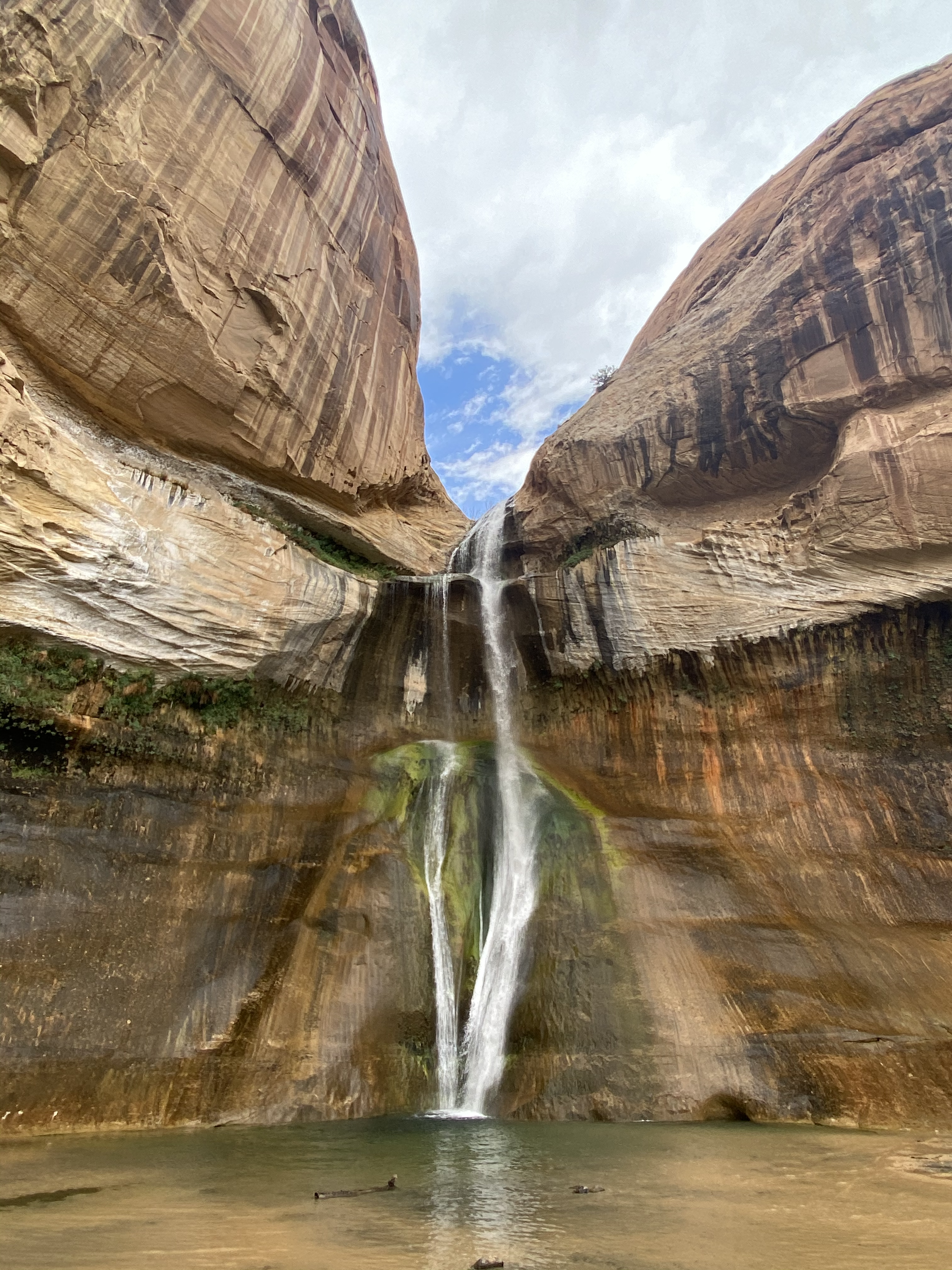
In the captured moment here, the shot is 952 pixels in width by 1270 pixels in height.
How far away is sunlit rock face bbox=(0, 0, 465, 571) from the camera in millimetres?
11078

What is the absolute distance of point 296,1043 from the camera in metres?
10.7

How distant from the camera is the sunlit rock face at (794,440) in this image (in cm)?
1334

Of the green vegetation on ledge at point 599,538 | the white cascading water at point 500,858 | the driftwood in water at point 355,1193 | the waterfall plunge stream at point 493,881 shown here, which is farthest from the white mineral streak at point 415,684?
the driftwood in water at point 355,1193

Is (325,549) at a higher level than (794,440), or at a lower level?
lower

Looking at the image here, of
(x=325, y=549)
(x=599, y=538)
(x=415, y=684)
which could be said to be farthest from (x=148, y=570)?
(x=599, y=538)

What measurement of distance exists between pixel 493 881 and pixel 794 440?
443 inches

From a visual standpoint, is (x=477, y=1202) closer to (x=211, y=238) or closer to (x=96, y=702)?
(x=96, y=702)

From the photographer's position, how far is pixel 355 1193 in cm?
613

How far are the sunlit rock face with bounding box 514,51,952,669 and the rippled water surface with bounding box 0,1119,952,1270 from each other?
9138mm

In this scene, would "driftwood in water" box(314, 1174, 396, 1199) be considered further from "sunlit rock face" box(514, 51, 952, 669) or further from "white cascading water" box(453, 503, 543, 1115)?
"sunlit rock face" box(514, 51, 952, 669)

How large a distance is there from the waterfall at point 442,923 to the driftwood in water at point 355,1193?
5269 millimetres

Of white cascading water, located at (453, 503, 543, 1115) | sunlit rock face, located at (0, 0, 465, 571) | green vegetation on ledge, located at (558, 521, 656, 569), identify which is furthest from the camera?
green vegetation on ledge, located at (558, 521, 656, 569)

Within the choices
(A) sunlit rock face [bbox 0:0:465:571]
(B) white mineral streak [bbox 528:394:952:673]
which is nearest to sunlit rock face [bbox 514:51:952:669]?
(B) white mineral streak [bbox 528:394:952:673]

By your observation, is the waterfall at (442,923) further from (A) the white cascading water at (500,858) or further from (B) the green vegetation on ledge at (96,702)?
(B) the green vegetation on ledge at (96,702)
